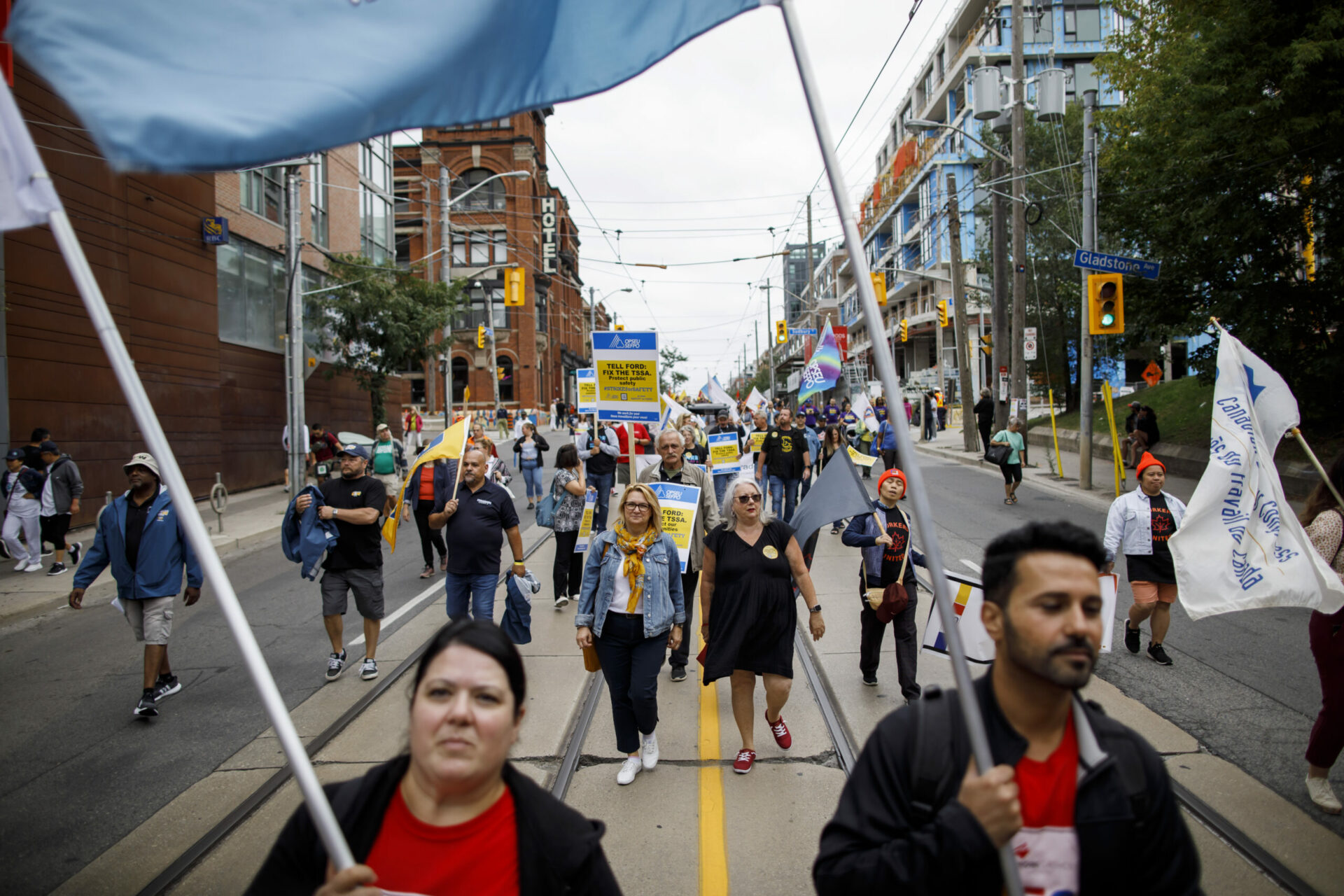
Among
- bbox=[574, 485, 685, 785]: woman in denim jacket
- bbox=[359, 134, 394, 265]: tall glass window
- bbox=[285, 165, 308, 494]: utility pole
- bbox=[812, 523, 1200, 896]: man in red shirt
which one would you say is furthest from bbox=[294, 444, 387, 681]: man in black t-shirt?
bbox=[359, 134, 394, 265]: tall glass window

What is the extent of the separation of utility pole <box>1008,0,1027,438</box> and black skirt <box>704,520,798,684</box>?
16357 millimetres

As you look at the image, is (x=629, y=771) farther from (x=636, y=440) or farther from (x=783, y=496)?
(x=636, y=440)

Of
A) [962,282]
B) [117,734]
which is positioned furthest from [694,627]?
[962,282]

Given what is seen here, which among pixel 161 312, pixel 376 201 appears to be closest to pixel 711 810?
pixel 161 312

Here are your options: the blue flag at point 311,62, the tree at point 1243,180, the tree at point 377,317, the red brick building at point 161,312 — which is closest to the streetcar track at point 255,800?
the blue flag at point 311,62

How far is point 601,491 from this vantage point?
38.9 feet

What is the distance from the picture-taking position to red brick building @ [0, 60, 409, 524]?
13.6 metres

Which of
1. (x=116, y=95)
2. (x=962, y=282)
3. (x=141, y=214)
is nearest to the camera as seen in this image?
(x=116, y=95)

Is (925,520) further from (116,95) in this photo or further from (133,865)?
(133,865)

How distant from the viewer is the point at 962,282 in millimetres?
26750

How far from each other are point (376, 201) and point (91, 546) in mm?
25176

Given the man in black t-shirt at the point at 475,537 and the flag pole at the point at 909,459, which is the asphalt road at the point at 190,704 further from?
the man in black t-shirt at the point at 475,537

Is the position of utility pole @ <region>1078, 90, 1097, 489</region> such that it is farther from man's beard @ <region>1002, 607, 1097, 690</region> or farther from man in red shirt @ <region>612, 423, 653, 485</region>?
man's beard @ <region>1002, 607, 1097, 690</region>

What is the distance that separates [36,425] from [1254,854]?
53.7 feet
